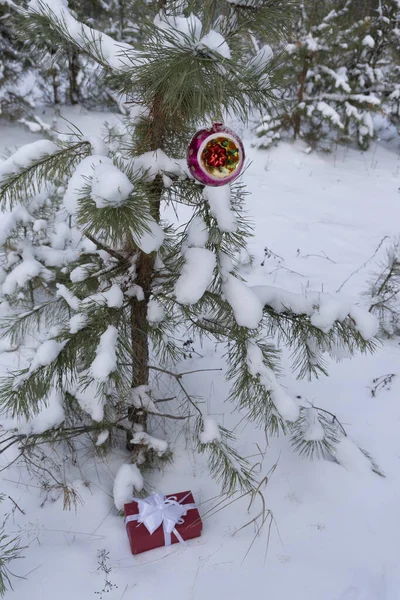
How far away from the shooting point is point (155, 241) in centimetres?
92

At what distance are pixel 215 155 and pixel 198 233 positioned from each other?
186mm

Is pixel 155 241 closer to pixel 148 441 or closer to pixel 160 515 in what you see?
pixel 148 441

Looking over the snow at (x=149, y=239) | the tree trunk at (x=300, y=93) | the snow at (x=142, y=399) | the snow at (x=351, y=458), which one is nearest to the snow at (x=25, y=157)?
the snow at (x=149, y=239)

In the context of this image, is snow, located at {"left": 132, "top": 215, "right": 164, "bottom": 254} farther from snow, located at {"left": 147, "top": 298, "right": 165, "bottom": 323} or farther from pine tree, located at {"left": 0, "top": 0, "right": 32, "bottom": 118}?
pine tree, located at {"left": 0, "top": 0, "right": 32, "bottom": 118}

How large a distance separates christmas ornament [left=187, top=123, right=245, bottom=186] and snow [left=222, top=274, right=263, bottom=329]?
26cm

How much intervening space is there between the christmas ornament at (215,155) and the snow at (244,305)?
10.2 inches

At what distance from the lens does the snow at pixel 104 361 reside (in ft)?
3.08

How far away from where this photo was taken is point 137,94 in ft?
3.46

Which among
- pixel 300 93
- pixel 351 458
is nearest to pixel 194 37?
pixel 351 458

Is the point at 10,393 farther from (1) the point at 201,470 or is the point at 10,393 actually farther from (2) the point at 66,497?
(1) the point at 201,470

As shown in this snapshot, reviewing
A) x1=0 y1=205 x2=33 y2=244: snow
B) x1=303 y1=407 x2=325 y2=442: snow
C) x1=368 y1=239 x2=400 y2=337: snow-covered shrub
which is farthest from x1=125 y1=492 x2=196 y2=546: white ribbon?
x1=368 y1=239 x2=400 y2=337: snow-covered shrub

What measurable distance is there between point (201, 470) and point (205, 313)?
650 mm

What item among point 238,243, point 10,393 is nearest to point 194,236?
point 238,243

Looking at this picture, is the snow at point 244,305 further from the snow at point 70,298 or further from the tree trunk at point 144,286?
the snow at point 70,298
